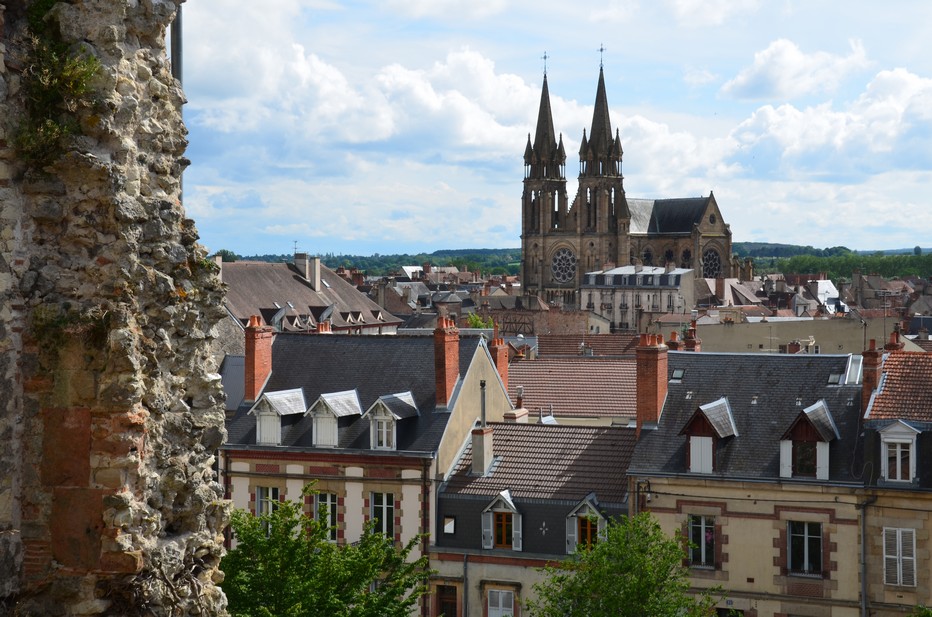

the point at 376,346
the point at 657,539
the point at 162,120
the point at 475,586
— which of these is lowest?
the point at 475,586

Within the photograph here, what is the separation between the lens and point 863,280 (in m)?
153

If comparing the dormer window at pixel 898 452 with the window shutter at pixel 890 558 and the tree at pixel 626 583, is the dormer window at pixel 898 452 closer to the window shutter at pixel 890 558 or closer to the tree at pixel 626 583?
the window shutter at pixel 890 558

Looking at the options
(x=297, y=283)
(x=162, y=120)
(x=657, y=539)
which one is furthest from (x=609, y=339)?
(x=162, y=120)

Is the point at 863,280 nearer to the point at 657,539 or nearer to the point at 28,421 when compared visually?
the point at 657,539

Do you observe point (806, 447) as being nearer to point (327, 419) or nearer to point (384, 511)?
point (384, 511)

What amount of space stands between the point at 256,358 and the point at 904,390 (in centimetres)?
1638

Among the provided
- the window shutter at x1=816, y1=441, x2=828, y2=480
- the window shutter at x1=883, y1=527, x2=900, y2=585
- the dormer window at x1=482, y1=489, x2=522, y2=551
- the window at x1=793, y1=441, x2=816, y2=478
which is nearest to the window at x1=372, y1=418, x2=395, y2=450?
the dormer window at x1=482, y1=489, x2=522, y2=551

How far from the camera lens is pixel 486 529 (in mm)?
27594

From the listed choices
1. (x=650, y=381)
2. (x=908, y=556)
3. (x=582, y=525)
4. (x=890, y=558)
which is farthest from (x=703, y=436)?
(x=908, y=556)

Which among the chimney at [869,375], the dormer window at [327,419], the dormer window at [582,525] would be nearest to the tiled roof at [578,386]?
the dormer window at [327,419]

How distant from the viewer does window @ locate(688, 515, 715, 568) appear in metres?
26.2

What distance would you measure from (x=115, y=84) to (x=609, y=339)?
53.1 m

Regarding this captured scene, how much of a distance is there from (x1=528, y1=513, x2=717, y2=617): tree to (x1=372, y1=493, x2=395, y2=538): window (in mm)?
7461

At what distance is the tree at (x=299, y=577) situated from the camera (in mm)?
15062
